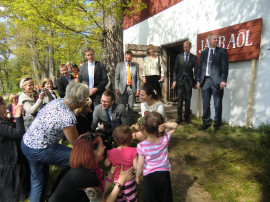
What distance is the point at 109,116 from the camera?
10.6 ft

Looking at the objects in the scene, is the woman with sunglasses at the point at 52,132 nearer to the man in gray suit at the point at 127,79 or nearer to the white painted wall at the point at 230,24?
the man in gray suit at the point at 127,79

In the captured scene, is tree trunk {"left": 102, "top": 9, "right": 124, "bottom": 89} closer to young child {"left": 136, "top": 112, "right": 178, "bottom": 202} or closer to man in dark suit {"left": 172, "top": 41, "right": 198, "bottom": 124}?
man in dark suit {"left": 172, "top": 41, "right": 198, "bottom": 124}

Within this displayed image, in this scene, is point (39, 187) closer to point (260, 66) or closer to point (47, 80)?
point (47, 80)

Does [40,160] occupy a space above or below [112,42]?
below

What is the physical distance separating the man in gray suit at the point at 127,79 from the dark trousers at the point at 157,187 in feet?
9.38

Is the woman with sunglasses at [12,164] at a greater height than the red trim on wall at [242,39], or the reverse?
the red trim on wall at [242,39]

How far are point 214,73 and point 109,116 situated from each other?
2.61 metres

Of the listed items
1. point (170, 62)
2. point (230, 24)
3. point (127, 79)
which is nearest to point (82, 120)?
point (127, 79)

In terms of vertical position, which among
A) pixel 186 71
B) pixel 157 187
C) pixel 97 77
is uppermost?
pixel 186 71

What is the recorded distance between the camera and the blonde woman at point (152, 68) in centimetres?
489

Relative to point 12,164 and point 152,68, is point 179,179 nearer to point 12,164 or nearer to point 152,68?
point 12,164

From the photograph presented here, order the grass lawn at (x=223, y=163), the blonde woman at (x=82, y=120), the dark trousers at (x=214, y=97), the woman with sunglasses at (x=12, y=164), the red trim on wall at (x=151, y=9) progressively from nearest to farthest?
1. the woman with sunglasses at (x=12, y=164)
2. the grass lawn at (x=223, y=163)
3. the blonde woman at (x=82, y=120)
4. the dark trousers at (x=214, y=97)
5. the red trim on wall at (x=151, y=9)

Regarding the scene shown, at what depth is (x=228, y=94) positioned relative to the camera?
15.0ft

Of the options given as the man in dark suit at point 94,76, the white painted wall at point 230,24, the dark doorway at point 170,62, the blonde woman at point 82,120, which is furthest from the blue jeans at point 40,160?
the dark doorway at point 170,62
